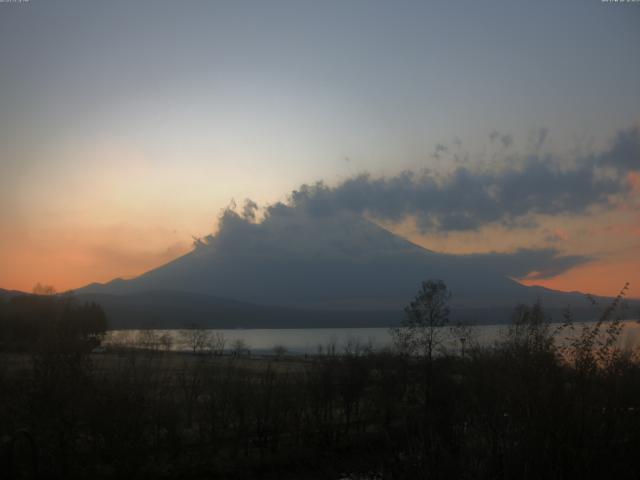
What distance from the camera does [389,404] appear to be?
3328 centimetres

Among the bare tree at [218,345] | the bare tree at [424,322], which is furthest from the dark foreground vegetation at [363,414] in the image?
the bare tree at [218,345]

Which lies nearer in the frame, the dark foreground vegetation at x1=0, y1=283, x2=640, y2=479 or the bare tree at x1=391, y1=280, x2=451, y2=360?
the dark foreground vegetation at x1=0, y1=283, x2=640, y2=479

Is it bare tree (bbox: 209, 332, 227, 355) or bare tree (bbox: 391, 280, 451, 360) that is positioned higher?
bare tree (bbox: 391, 280, 451, 360)

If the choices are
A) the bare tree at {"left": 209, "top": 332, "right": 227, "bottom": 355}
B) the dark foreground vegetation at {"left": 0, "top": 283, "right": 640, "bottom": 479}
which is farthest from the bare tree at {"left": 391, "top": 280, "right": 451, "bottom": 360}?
the bare tree at {"left": 209, "top": 332, "right": 227, "bottom": 355}

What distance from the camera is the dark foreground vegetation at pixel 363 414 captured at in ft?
26.5

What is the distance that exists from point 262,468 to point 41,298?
6099cm

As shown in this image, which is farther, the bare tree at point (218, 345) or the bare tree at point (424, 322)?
the bare tree at point (218, 345)

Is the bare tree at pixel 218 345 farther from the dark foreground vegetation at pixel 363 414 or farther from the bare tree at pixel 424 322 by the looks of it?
the dark foreground vegetation at pixel 363 414

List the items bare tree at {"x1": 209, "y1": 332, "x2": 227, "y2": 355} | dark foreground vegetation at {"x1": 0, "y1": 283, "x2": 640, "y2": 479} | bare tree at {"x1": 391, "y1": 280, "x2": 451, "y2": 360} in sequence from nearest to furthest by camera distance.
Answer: dark foreground vegetation at {"x1": 0, "y1": 283, "x2": 640, "y2": 479} < bare tree at {"x1": 391, "y1": 280, "x2": 451, "y2": 360} < bare tree at {"x1": 209, "y1": 332, "x2": 227, "y2": 355}

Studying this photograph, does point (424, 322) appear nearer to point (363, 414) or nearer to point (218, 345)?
point (363, 414)

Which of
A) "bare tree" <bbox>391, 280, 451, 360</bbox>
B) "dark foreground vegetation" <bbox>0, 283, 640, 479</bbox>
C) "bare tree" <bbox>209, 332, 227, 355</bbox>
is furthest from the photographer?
"bare tree" <bbox>209, 332, 227, 355</bbox>

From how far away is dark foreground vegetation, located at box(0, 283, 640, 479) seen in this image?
8.09 meters

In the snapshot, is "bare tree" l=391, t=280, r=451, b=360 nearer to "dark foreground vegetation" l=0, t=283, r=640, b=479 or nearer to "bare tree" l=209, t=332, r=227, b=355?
"dark foreground vegetation" l=0, t=283, r=640, b=479

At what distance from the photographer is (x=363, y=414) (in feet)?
115
